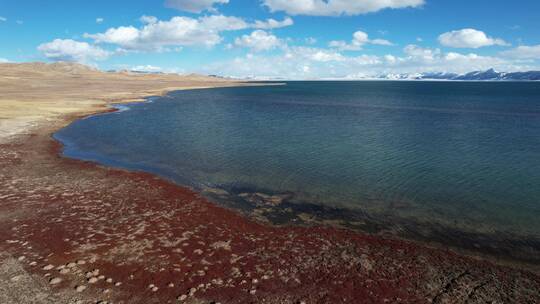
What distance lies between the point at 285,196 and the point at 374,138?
28404 millimetres

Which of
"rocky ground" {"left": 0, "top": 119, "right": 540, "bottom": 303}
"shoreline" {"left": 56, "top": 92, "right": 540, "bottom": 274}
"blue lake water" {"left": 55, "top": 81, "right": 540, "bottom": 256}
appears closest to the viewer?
"rocky ground" {"left": 0, "top": 119, "right": 540, "bottom": 303}

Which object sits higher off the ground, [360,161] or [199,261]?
[360,161]

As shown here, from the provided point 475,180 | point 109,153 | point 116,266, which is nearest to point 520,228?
point 475,180

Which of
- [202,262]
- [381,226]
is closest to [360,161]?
[381,226]

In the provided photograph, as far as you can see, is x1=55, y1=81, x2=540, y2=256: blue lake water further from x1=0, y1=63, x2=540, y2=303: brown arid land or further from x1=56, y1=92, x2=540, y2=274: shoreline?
x1=0, y1=63, x2=540, y2=303: brown arid land

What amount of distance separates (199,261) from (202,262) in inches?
7.1

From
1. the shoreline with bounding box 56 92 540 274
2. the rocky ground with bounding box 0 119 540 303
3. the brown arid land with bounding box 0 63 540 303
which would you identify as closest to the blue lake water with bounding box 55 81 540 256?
the shoreline with bounding box 56 92 540 274

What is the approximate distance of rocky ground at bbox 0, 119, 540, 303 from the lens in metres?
14.0

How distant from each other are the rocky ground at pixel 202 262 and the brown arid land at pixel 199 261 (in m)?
0.05

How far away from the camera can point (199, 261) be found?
647 inches

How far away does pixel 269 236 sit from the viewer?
769 inches

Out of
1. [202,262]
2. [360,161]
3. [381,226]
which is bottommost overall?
[381,226]

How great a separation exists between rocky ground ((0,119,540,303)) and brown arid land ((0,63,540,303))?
50 mm

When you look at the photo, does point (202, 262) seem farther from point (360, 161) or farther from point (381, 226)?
point (360, 161)
